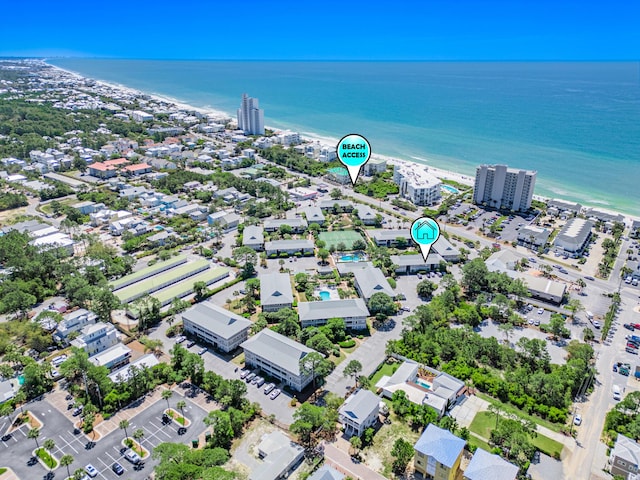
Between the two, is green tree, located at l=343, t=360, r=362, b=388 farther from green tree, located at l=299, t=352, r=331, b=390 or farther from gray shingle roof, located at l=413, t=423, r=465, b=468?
gray shingle roof, located at l=413, t=423, r=465, b=468

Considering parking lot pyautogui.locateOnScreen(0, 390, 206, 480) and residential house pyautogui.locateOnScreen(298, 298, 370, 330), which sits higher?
residential house pyautogui.locateOnScreen(298, 298, 370, 330)

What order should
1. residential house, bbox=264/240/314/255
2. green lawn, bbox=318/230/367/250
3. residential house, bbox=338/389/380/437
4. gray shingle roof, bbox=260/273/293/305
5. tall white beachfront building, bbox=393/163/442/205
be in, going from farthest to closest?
tall white beachfront building, bbox=393/163/442/205 → green lawn, bbox=318/230/367/250 → residential house, bbox=264/240/314/255 → gray shingle roof, bbox=260/273/293/305 → residential house, bbox=338/389/380/437

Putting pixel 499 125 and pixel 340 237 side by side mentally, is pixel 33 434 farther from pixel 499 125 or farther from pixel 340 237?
pixel 499 125

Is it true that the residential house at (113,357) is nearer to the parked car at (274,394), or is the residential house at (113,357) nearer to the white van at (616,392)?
the parked car at (274,394)

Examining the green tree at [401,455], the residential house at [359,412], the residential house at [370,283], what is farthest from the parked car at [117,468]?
the residential house at [370,283]

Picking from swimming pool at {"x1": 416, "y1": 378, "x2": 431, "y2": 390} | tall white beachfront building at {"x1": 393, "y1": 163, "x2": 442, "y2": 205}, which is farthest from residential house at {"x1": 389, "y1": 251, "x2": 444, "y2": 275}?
tall white beachfront building at {"x1": 393, "y1": 163, "x2": 442, "y2": 205}

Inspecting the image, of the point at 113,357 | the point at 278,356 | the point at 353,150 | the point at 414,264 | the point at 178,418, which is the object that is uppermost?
the point at 353,150

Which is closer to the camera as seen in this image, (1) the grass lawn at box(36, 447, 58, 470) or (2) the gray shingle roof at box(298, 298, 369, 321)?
(1) the grass lawn at box(36, 447, 58, 470)

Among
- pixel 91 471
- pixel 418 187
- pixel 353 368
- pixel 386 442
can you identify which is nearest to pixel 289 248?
pixel 353 368
